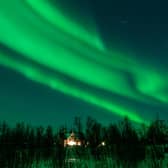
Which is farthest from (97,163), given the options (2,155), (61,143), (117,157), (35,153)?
(2,155)

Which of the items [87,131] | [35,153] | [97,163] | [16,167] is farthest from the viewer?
[87,131]

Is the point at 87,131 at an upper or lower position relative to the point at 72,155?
upper

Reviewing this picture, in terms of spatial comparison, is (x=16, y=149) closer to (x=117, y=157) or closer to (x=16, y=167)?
(x=16, y=167)

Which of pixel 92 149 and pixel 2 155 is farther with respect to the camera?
A: pixel 92 149

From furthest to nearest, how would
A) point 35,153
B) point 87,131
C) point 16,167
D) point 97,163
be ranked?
point 87,131 < point 35,153 < point 97,163 < point 16,167

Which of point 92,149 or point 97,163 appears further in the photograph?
point 92,149

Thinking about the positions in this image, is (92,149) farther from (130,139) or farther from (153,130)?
(153,130)

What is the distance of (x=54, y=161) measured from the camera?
33.9 ft

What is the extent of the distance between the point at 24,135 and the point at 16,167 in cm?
184

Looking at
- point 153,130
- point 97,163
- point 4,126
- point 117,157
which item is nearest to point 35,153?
point 4,126

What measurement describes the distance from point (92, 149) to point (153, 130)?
8.05ft

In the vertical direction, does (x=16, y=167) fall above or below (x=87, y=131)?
below

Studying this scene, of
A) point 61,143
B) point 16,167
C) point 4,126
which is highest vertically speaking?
point 4,126

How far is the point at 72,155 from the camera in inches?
455
